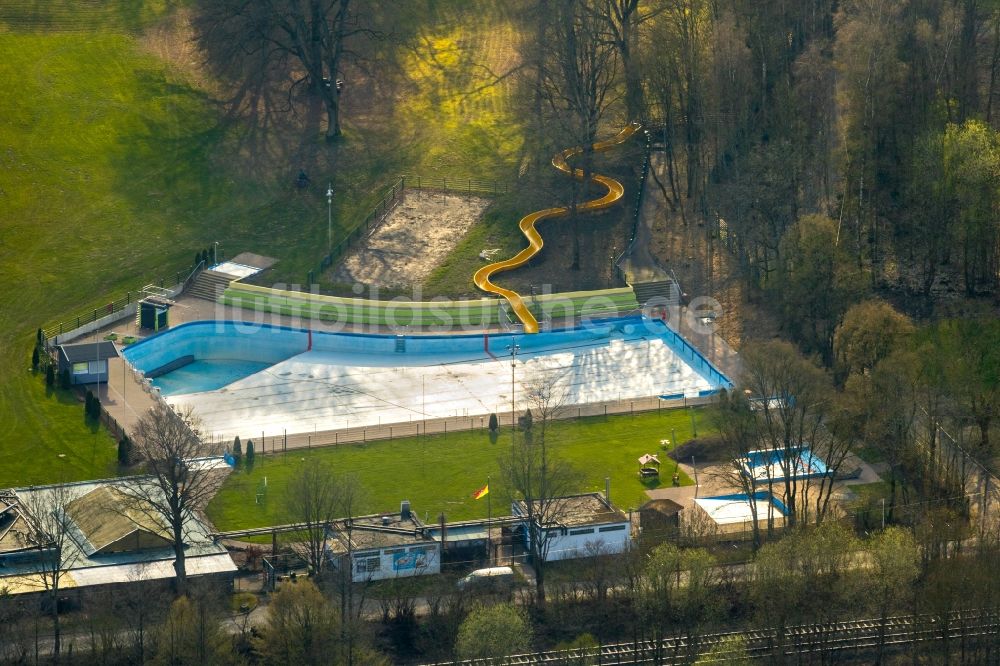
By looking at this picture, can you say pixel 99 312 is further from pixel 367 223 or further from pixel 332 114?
pixel 332 114

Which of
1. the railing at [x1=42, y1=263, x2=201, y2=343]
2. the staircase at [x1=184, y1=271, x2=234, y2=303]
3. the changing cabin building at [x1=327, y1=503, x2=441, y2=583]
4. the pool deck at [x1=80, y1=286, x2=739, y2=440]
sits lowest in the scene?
the changing cabin building at [x1=327, y1=503, x2=441, y2=583]

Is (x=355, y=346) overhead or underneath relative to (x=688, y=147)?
underneath

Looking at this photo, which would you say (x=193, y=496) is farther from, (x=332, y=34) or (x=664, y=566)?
(x=332, y=34)

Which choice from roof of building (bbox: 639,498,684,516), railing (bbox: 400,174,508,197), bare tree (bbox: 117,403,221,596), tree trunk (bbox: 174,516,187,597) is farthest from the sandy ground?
tree trunk (bbox: 174,516,187,597)

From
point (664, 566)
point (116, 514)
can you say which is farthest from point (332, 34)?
point (664, 566)

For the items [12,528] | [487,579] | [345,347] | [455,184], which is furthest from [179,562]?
[455,184]

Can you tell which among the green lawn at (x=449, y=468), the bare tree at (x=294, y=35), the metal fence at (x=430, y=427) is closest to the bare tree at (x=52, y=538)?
the green lawn at (x=449, y=468)

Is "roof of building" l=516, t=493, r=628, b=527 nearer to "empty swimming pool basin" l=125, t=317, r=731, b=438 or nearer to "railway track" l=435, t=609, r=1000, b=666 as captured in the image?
"railway track" l=435, t=609, r=1000, b=666
